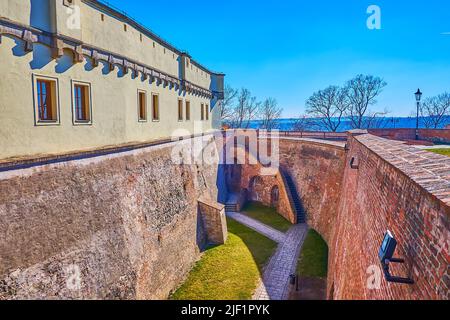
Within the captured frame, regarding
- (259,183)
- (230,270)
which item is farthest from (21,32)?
(259,183)

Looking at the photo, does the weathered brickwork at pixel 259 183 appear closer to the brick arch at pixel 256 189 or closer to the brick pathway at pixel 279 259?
the brick arch at pixel 256 189

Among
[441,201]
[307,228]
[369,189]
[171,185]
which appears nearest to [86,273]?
[171,185]

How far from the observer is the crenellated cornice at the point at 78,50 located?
6.85m

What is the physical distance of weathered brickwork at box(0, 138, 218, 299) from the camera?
627cm

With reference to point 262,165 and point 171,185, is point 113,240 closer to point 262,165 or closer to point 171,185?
point 171,185

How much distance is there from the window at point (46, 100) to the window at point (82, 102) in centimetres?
71

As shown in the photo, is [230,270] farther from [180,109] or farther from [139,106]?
[180,109]

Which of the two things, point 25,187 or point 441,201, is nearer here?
point 441,201

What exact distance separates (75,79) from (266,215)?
1574cm

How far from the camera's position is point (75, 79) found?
8641mm

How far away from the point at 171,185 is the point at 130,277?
4948 millimetres

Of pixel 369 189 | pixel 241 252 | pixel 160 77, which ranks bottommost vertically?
pixel 241 252
